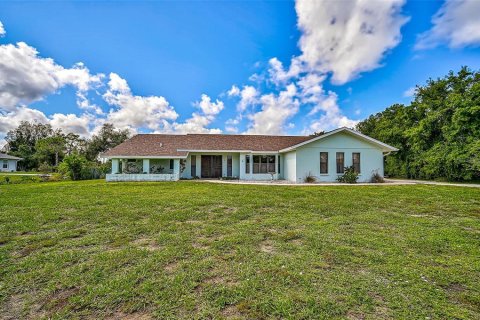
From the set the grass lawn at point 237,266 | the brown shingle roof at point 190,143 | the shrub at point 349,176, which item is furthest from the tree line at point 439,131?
the grass lawn at point 237,266

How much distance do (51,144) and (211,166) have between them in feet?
145

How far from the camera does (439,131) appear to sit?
2134 cm

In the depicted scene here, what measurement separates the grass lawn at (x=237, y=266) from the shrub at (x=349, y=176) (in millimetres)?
10378

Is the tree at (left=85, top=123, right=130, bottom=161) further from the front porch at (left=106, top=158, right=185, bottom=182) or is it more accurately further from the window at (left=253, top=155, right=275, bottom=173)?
the window at (left=253, top=155, right=275, bottom=173)

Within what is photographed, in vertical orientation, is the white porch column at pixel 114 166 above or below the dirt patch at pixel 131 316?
above

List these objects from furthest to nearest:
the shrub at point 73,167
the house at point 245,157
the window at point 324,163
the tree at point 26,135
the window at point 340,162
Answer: the tree at point 26,135 < the shrub at point 73,167 < the window at point 340,162 < the window at point 324,163 < the house at point 245,157

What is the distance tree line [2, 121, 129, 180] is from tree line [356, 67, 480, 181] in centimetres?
3754

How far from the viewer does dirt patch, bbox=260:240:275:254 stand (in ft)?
14.0

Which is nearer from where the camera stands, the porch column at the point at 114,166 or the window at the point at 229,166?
the porch column at the point at 114,166

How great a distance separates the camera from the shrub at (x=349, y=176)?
1733cm

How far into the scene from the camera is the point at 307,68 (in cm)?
1894

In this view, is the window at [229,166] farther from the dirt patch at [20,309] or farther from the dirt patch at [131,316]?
the dirt patch at [131,316]

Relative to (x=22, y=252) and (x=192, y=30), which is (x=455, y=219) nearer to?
(x=22, y=252)

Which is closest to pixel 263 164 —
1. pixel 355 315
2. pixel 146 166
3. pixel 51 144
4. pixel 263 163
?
pixel 263 163
